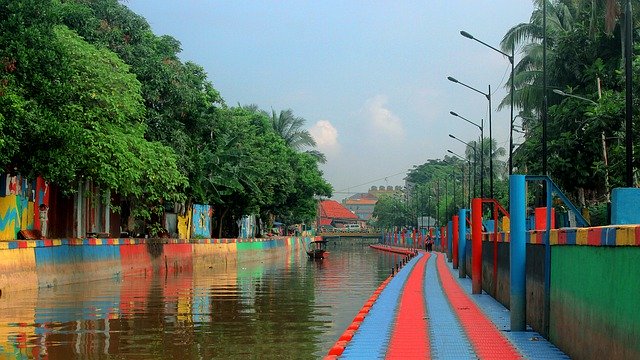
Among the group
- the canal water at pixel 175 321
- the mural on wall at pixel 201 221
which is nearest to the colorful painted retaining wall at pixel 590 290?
the canal water at pixel 175 321

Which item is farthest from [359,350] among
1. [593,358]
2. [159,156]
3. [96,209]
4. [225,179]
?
[225,179]

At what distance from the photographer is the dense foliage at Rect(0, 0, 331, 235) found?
2877 centimetres

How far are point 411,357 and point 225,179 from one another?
5087cm

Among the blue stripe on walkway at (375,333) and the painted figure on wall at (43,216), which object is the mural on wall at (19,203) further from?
the blue stripe on walkway at (375,333)

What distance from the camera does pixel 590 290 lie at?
1096cm

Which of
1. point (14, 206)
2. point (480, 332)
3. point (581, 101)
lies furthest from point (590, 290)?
point (581, 101)

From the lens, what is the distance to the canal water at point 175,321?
50.2 feet

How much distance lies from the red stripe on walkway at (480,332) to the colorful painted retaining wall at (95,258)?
12.0m

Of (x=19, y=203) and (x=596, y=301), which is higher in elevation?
(x=19, y=203)

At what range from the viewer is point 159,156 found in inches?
1666

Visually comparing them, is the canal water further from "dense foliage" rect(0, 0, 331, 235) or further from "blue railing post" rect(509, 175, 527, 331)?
"dense foliage" rect(0, 0, 331, 235)

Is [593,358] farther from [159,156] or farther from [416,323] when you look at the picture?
[159,156]

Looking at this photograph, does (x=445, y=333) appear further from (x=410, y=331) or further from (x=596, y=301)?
(x=596, y=301)

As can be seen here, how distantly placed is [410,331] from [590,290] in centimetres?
526
